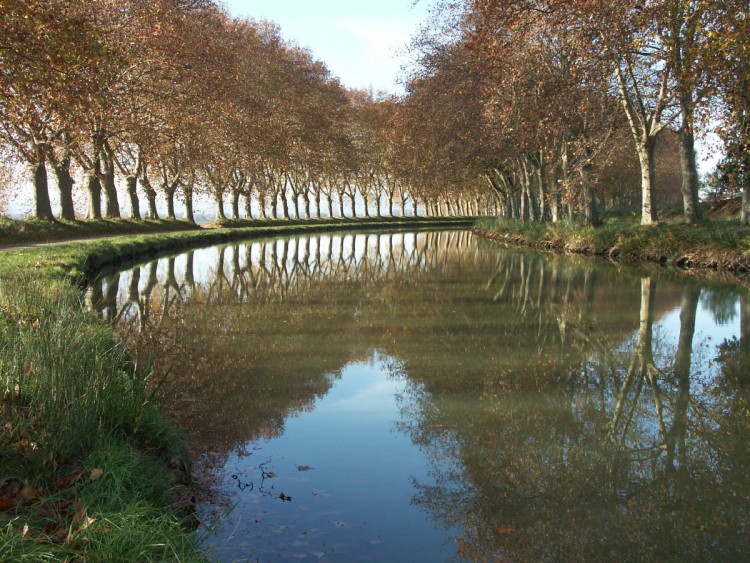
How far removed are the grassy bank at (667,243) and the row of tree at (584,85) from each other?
121 centimetres

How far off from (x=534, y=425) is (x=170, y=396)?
3.48 metres

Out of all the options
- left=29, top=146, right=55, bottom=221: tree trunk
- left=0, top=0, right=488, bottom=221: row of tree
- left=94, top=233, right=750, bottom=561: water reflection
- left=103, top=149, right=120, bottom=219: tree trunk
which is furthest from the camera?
left=103, top=149, right=120, bottom=219: tree trunk

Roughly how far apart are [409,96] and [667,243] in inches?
776

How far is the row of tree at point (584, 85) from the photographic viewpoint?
1700 centimetres

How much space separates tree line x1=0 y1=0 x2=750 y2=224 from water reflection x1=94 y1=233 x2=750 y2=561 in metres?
5.46

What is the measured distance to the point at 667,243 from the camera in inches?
845

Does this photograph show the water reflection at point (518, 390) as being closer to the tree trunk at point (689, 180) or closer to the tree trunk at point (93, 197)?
the tree trunk at point (689, 180)

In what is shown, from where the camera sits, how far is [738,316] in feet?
38.1

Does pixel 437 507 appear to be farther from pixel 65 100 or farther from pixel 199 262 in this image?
pixel 199 262

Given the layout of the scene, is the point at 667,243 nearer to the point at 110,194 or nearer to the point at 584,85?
the point at 584,85

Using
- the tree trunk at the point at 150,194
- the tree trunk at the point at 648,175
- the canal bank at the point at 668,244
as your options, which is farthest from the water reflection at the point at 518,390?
the tree trunk at the point at 150,194

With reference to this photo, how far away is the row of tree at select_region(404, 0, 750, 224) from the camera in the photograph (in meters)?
17.0

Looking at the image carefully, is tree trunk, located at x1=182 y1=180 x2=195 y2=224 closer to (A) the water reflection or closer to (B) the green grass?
(B) the green grass

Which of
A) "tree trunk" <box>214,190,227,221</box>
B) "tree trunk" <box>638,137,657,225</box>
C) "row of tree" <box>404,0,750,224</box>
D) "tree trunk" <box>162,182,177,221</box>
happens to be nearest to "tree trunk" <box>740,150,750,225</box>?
"row of tree" <box>404,0,750,224</box>
